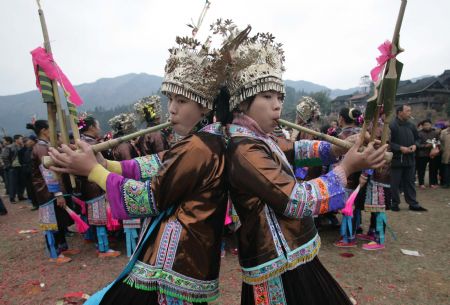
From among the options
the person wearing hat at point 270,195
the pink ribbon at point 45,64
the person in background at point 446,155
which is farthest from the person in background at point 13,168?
the person in background at point 446,155

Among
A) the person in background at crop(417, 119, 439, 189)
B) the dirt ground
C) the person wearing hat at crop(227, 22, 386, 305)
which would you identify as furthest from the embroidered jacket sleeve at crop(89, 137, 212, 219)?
the person in background at crop(417, 119, 439, 189)

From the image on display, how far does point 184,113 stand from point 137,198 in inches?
25.9

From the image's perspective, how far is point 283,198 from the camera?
1706 millimetres

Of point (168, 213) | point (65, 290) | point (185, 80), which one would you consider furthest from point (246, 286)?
point (65, 290)

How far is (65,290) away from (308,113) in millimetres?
5416

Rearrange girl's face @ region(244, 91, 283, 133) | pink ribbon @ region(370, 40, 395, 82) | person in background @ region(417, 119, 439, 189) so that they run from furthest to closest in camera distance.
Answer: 1. person in background @ region(417, 119, 439, 189)
2. girl's face @ region(244, 91, 283, 133)
3. pink ribbon @ region(370, 40, 395, 82)

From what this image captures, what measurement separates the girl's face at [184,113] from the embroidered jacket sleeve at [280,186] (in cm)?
45

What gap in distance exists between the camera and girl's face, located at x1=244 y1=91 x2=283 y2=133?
2.04m

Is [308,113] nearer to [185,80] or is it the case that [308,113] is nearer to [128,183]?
[185,80]

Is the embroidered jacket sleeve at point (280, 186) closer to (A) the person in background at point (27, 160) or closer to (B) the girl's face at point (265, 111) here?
(B) the girl's face at point (265, 111)

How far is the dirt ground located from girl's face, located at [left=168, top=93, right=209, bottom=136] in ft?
8.81

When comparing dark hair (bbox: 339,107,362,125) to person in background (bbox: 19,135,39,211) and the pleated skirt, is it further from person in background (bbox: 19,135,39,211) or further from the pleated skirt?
person in background (bbox: 19,135,39,211)

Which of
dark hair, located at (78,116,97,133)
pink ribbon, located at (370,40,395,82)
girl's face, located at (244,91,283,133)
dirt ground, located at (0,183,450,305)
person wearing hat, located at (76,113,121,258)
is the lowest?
dirt ground, located at (0,183,450,305)

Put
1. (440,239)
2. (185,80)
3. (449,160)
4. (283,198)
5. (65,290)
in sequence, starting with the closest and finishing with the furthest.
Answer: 1. (283,198)
2. (185,80)
3. (65,290)
4. (440,239)
5. (449,160)
